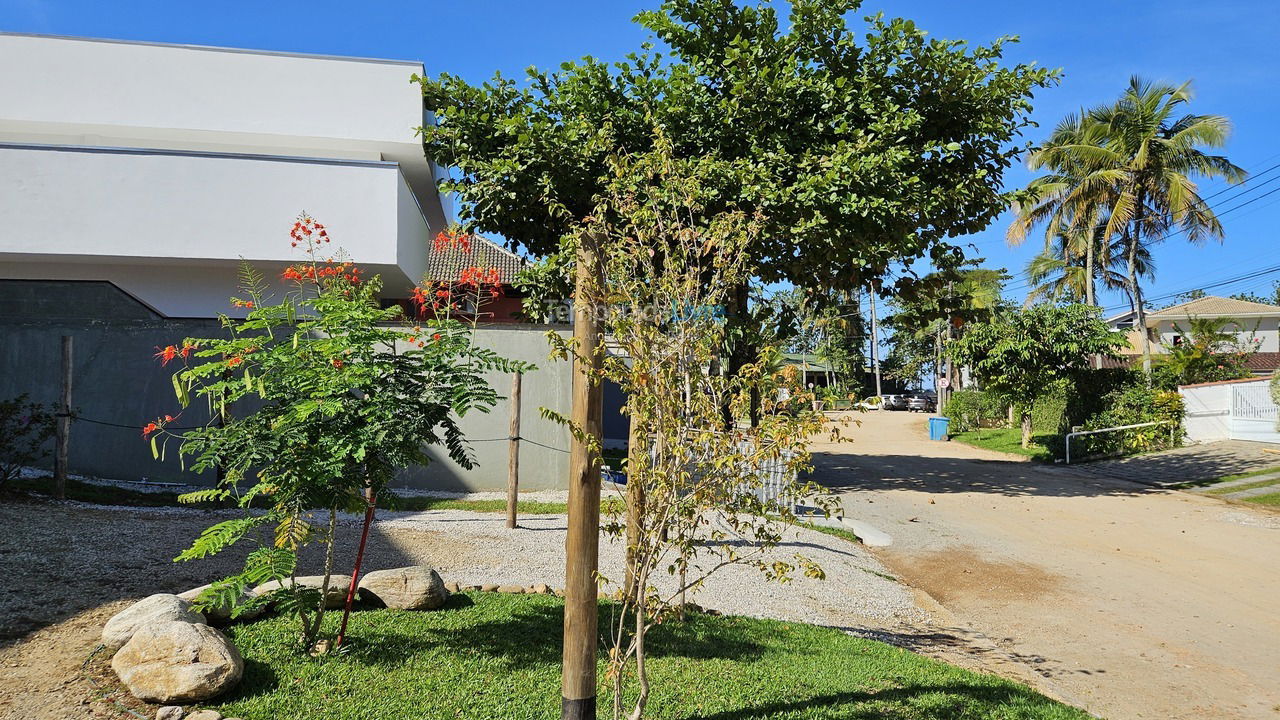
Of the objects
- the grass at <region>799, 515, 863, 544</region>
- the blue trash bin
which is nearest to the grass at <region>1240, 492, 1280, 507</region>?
the grass at <region>799, 515, 863, 544</region>

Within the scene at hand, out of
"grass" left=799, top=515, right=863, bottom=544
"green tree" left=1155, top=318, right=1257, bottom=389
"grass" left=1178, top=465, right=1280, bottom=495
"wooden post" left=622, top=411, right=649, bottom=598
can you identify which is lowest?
"grass" left=799, top=515, right=863, bottom=544

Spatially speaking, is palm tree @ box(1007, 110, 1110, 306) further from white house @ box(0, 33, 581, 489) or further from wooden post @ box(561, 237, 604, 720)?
wooden post @ box(561, 237, 604, 720)

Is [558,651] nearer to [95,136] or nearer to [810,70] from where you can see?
[810,70]

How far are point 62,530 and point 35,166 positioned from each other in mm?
11627

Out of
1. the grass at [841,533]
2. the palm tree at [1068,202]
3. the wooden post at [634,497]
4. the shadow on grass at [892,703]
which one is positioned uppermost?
the palm tree at [1068,202]

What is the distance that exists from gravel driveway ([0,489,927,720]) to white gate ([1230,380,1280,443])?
1638 centimetres

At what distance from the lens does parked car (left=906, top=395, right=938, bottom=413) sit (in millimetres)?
56987

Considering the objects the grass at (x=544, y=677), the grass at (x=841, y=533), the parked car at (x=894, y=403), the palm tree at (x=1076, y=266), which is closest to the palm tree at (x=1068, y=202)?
the palm tree at (x=1076, y=266)

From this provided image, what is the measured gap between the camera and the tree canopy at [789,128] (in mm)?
13227

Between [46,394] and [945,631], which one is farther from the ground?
[46,394]

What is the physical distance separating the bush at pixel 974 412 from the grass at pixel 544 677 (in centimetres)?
2922

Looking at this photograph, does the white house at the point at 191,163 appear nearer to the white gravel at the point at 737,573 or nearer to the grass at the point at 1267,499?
the white gravel at the point at 737,573

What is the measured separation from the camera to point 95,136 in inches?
727

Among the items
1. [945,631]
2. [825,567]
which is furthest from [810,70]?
[945,631]
